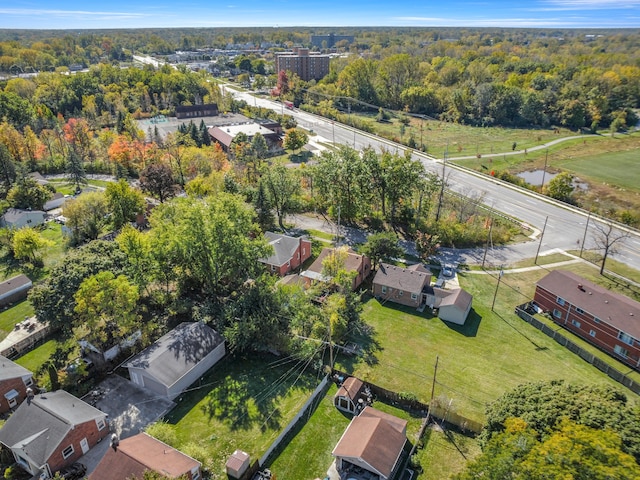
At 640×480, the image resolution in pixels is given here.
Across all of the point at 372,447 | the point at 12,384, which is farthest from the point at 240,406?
the point at 12,384

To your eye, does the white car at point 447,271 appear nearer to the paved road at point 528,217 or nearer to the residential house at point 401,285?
the paved road at point 528,217

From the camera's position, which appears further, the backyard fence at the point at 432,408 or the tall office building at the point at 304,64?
the tall office building at the point at 304,64

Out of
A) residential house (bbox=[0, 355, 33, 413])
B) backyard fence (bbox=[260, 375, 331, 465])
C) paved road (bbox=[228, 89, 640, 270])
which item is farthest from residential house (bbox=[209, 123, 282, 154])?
backyard fence (bbox=[260, 375, 331, 465])

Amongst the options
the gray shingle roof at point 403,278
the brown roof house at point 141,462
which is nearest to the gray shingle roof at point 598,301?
the gray shingle roof at point 403,278

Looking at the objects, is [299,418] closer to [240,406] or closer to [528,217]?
[240,406]

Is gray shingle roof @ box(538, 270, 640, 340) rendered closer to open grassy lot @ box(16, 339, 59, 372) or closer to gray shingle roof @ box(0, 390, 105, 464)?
gray shingle roof @ box(0, 390, 105, 464)

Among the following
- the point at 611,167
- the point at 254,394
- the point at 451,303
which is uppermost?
the point at 611,167

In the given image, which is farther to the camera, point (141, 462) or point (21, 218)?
point (21, 218)
